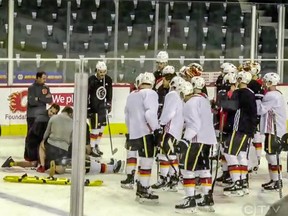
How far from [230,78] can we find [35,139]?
198 centimetres

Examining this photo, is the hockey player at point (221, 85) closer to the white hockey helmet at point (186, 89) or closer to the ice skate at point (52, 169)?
the white hockey helmet at point (186, 89)

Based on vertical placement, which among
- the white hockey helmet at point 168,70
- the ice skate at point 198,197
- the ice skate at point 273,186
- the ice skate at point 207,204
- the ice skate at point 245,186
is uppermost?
the white hockey helmet at point 168,70

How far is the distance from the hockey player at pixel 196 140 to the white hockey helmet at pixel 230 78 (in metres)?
0.69

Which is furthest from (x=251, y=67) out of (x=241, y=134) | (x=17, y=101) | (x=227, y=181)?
(x=17, y=101)

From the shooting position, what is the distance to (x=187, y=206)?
239 inches

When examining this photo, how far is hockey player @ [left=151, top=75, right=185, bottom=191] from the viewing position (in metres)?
6.63

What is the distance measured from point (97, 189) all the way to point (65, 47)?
6.38m

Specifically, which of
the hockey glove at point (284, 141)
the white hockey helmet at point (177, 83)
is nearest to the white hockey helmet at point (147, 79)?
the white hockey helmet at point (177, 83)

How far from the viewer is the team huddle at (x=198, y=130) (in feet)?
21.1

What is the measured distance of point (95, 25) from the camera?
1245 cm

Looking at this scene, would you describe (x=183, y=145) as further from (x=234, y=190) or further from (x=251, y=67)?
(x=251, y=67)

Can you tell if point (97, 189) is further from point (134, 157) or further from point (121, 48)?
point (121, 48)

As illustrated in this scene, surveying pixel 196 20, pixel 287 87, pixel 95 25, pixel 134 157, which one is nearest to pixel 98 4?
pixel 95 25

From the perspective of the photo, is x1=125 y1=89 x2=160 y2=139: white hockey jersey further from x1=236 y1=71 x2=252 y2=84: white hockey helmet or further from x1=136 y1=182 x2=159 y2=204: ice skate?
x1=236 y1=71 x2=252 y2=84: white hockey helmet
